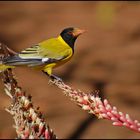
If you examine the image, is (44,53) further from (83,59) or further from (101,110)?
(83,59)

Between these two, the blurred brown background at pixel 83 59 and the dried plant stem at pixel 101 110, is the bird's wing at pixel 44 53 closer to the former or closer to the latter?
the dried plant stem at pixel 101 110

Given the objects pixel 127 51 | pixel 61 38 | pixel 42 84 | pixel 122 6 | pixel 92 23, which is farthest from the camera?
pixel 122 6

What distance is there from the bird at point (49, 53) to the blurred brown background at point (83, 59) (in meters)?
3.78

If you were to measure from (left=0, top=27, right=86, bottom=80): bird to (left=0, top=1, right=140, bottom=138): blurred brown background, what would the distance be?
3785 millimetres

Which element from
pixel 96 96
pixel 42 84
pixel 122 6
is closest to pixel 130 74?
pixel 42 84

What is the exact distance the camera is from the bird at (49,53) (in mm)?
3459

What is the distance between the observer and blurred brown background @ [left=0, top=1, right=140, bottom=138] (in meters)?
8.76

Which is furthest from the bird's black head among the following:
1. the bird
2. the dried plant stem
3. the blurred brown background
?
the blurred brown background

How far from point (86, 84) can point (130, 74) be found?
2.78ft

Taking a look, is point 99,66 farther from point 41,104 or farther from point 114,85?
point 41,104

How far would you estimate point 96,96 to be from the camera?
267 cm

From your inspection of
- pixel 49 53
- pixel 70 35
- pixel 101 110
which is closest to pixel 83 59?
pixel 70 35

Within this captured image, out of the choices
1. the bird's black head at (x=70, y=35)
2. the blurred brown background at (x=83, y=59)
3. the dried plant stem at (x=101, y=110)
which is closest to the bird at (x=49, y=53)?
the bird's black head at (x=70, y=35)

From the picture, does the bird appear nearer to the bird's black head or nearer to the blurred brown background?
the bird's black head
